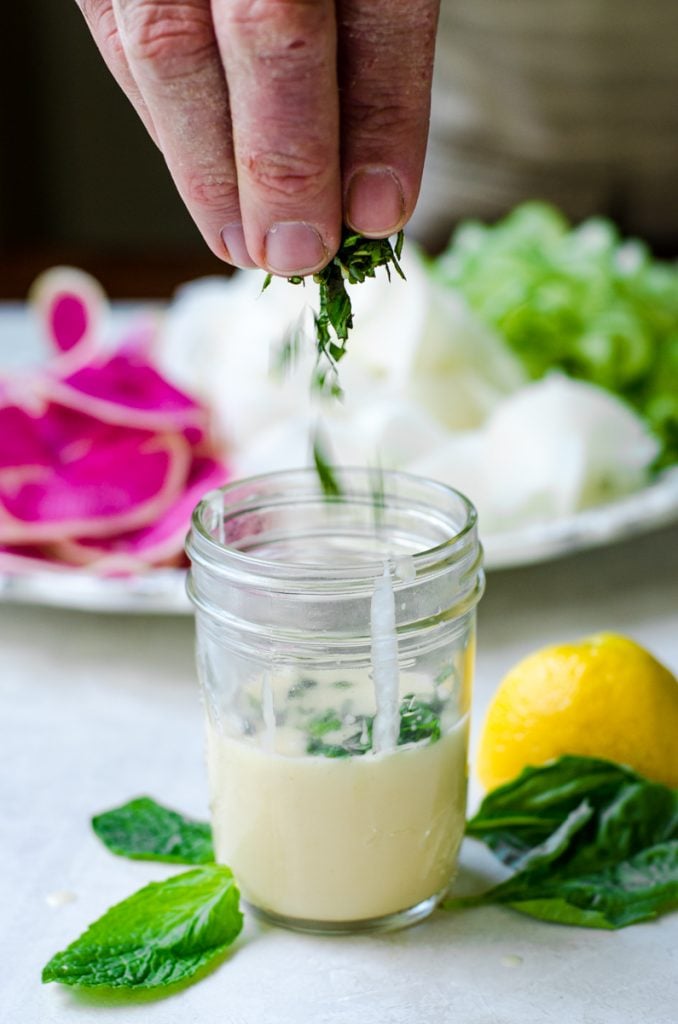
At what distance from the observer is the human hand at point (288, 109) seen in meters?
0.68

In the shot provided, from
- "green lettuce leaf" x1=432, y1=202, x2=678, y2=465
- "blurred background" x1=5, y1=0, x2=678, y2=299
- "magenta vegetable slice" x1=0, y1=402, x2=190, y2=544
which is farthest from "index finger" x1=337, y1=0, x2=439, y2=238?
"blurred background" x1=5, y1=0, x2=678, y2=299

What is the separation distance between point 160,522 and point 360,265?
735 mm

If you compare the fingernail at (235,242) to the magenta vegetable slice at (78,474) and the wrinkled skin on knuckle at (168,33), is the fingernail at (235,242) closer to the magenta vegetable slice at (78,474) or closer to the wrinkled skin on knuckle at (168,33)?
the wrinkled skin on knuckle at (168,33)

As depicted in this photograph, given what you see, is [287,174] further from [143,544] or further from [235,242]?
[143,544]

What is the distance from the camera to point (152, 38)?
27.2 inches

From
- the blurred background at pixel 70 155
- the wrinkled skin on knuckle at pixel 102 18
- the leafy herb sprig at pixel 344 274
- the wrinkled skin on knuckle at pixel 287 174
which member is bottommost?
the blurred background at pixel 70 155

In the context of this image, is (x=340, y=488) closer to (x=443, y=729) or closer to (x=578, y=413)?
(x=443, y=729)

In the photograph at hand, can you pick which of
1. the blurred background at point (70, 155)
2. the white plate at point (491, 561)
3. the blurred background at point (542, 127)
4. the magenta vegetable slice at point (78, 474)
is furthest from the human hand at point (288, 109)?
the blurred background at point (70, 155)

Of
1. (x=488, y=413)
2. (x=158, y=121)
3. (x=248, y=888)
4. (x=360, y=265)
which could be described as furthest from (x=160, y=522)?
(x=158, y=121)

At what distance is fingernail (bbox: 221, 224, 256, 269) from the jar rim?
0.71 feet

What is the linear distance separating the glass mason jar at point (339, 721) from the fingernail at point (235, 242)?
220 mm

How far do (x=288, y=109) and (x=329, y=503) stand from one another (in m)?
0.44

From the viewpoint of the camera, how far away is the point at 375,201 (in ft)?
2.46

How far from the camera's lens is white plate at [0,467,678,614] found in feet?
4.45
